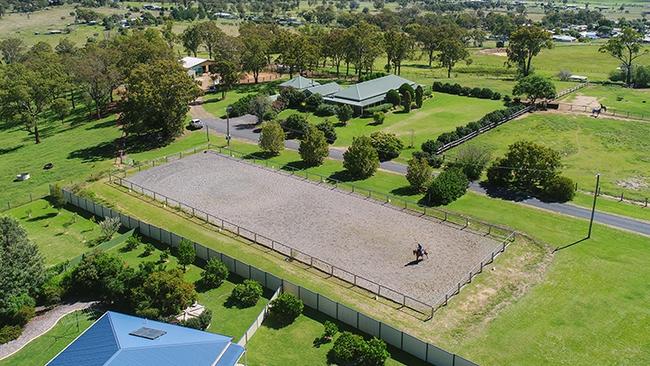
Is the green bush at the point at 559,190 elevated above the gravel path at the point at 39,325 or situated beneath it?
elevated above

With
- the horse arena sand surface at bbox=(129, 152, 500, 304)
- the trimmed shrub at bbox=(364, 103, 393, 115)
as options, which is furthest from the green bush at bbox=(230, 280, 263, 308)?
the trimmed shrub at bbox=(364, 103, 393, 115)

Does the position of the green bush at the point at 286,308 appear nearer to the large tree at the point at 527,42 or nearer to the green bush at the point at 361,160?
the green bush at the point at 361,160

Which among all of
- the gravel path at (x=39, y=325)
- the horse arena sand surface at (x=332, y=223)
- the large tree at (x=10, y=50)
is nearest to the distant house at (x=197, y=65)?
the large tree at (x=10, y=50)

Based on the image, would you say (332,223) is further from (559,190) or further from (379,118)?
(379,118)

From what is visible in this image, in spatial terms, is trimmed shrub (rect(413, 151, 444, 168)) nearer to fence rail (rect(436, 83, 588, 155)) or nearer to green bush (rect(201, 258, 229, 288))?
fence rail (rect(436, 83, 588, 155))

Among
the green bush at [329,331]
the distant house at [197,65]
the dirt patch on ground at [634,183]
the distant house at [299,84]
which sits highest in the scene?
the distant house at [197,65]

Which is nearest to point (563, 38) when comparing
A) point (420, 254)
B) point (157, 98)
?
point (157, 98)
